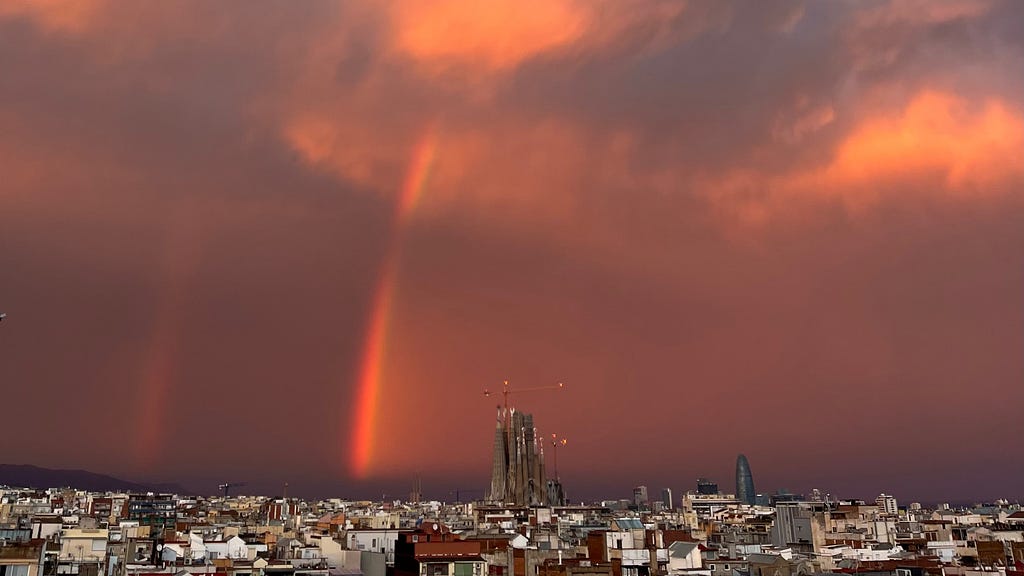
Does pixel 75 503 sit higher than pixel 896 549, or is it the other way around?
pixel 75 503

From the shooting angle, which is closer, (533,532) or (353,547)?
(353,547)

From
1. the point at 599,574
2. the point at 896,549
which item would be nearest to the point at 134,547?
the point at 599,574

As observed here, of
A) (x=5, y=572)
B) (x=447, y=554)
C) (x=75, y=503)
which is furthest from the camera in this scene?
(x=75, y=503)

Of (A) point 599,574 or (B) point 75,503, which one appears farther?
(B) point 75,503

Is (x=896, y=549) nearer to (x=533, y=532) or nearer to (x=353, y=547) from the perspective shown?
(x=533, y=532)

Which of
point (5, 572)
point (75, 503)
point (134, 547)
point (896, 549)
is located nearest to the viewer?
point (5, 572)

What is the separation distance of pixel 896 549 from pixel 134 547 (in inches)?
2872

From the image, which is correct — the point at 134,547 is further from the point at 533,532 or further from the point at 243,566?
the point at 533,532

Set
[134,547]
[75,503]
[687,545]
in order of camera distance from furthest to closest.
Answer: [75,503]
[134,547]
[687,545]

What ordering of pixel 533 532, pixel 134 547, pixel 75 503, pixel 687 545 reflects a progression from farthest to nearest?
pixel 75 503
pixel 533 532
pixel 134 547
pixel 687 545

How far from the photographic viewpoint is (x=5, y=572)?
56812 mm

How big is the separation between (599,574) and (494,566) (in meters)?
15.3

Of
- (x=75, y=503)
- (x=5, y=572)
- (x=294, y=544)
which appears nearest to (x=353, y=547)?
(x=294, y=544)

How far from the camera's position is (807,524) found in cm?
11188
